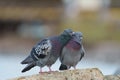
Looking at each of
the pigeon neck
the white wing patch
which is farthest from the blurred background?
the pigeon neck

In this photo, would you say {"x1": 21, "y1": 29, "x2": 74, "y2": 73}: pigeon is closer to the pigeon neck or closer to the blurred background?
the pigeon neck

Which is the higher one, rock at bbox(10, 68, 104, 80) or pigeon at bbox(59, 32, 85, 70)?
pigeon at bbox(59, 32, 85, 70)

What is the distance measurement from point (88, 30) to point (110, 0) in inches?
95.3

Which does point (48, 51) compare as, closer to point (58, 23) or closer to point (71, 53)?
point (71, 53)

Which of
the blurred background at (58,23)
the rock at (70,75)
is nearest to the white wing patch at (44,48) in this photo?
the rock at (70,75)

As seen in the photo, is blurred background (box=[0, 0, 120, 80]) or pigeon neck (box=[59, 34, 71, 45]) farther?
blurred background (box=[0, 0, 120, 80])

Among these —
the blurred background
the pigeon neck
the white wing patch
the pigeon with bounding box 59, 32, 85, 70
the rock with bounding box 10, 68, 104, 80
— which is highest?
the blurred background

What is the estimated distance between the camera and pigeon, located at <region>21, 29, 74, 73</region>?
11.0ft

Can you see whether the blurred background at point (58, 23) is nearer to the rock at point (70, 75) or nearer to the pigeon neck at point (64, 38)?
the rock at point (70, 75)

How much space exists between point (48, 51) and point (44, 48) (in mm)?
37

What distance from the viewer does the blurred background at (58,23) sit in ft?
37.0

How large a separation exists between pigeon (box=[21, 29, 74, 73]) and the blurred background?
6604 millimetres

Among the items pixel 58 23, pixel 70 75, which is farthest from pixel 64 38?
pixel 58 23

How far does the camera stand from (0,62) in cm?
881
